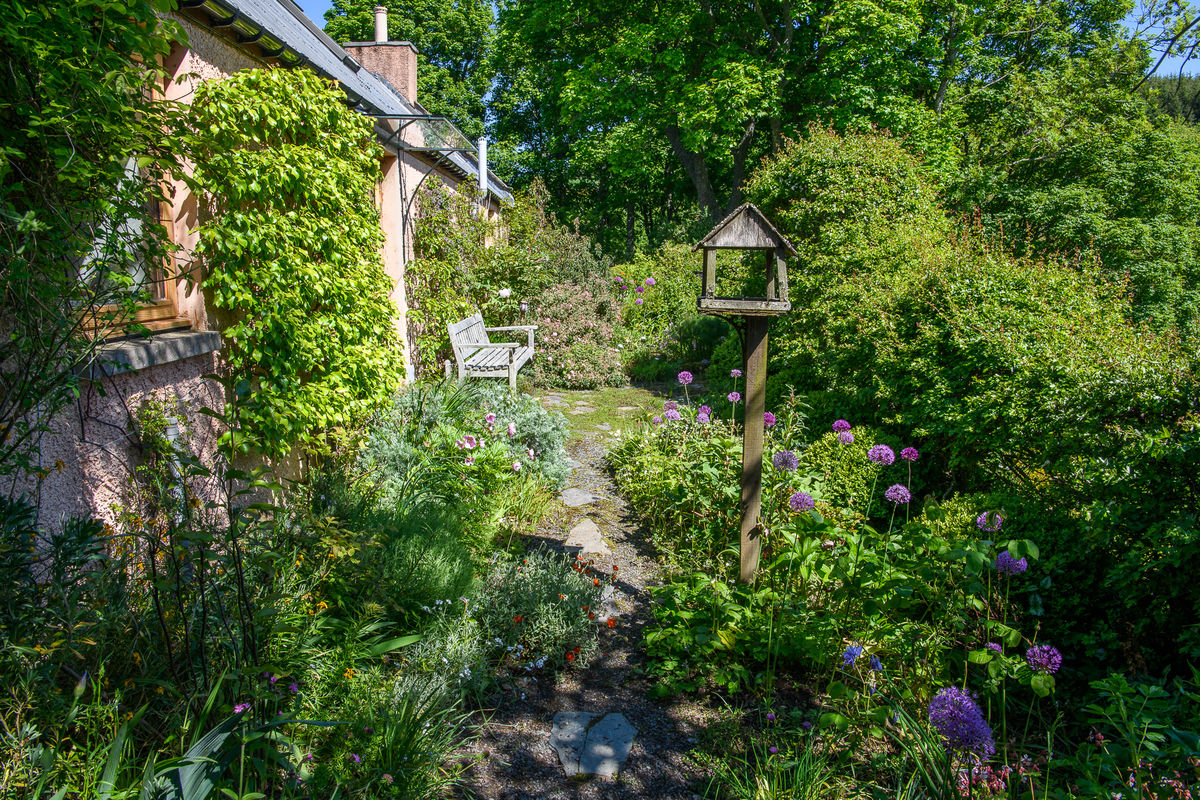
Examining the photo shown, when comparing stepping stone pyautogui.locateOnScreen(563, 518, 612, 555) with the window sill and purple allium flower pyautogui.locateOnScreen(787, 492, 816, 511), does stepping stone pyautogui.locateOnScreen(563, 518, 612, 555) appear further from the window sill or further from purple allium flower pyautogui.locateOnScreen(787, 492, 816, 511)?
the window sill

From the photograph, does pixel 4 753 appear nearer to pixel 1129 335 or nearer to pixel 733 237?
pixel 733 237

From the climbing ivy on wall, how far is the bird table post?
2.34 m

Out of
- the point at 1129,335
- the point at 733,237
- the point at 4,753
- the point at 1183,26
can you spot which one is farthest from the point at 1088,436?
the point at 1183,26

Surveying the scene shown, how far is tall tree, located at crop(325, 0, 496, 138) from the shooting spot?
84.8 ft

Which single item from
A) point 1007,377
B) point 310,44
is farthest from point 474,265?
point 1007,377

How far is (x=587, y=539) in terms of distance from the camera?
15.6 ft

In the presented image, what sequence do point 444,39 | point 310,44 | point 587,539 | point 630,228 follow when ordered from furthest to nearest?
1. point 444,39
2. point 630,228
3. point 310,44
4. point 587,539

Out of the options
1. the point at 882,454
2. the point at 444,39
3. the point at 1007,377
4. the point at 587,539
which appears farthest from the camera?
the point at 444,39

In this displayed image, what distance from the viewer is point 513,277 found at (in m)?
9.70

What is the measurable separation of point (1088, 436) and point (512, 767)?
3006 mm

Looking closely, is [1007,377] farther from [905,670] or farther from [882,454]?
[905,670]

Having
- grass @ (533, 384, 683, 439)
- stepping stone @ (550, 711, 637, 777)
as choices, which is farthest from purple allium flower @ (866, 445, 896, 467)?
grass @ (533, 384, 683, 439)

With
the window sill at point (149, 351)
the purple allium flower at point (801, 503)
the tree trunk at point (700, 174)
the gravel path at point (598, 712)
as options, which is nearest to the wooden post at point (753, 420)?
the purple allium flower at point (801, 503)

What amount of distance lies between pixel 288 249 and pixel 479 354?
147 inches
